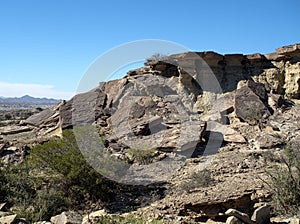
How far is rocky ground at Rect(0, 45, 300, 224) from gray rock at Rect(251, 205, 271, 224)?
0.02m

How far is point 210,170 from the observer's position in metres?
9.03

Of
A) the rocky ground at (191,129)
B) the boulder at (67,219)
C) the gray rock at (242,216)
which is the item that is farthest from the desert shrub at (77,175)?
the gray rock at (242,216)

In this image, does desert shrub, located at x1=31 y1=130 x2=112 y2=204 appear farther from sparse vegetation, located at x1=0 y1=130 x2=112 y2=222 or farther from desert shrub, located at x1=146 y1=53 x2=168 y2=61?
desert shrub, located at x1=146 y1=53 x2=168 y2=61

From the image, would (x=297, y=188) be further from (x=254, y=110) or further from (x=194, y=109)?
(x=194, y=109)

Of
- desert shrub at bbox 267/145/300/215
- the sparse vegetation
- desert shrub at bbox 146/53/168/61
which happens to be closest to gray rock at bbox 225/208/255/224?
desert shrub at bbox 267/145/300/215

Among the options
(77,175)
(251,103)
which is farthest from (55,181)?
(251,103)

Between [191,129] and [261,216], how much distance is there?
6417 mm

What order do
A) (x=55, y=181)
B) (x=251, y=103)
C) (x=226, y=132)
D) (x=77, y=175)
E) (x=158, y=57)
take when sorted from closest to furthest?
(x=77, y=175), (x=55, y=181), (x=226, y=132), (x=251, y=103), (x=158, y=57)

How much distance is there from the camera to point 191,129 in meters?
11.5

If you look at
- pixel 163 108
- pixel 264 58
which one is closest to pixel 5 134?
pixel 163 108

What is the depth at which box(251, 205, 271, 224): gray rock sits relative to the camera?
507 cm

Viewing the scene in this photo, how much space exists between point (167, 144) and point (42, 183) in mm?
4313

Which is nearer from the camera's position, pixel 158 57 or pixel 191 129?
pixel 191 129

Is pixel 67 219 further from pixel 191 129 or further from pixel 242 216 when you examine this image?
pixel 191 129
